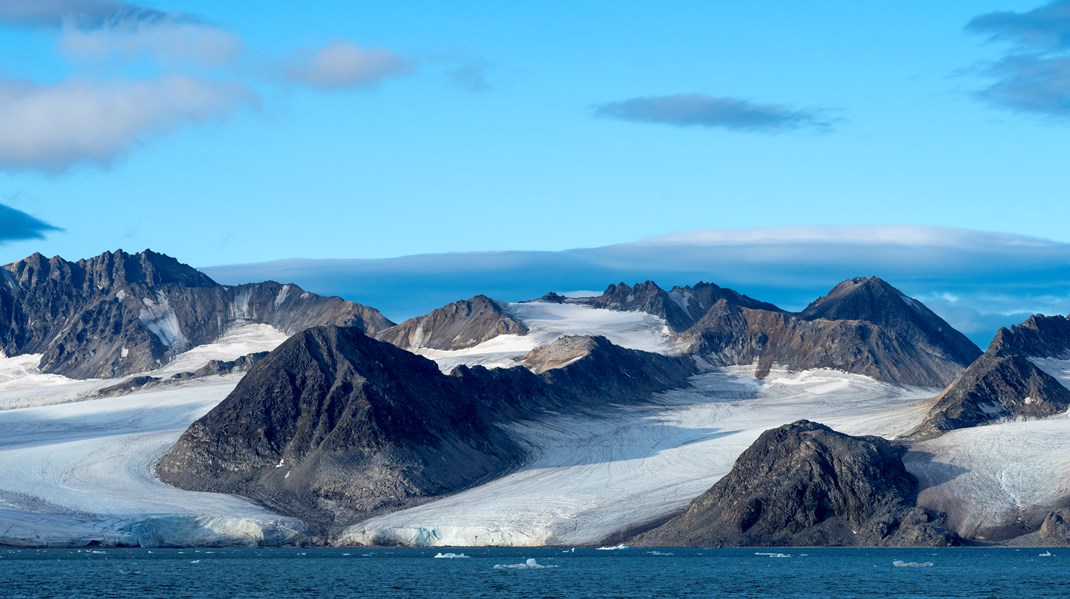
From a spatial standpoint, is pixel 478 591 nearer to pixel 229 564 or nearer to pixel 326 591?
pixel 326 591

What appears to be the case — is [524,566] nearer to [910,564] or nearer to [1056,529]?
[910,564]

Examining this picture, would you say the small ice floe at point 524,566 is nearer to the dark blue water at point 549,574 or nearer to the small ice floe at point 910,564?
the dark blue water at point 549,574

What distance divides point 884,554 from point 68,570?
8276cm

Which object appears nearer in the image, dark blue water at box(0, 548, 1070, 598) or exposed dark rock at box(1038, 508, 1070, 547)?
dark blue water at box(0, 548, 1070, 598)

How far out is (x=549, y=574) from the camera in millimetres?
158250

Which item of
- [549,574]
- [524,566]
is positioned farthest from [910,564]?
[524,566]

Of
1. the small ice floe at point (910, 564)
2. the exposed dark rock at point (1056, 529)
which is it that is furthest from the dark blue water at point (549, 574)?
the exposed dark rock at point (1056, 529)

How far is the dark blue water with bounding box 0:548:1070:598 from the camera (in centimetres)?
13862

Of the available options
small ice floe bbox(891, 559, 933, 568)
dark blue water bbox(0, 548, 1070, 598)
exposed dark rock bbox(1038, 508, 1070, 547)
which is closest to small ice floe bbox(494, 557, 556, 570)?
dark blue water bbox(0, 548, 1070, 598)

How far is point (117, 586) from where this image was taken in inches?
5645

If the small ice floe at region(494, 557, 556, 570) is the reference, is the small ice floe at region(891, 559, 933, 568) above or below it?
below

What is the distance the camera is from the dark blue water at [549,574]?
139 metres

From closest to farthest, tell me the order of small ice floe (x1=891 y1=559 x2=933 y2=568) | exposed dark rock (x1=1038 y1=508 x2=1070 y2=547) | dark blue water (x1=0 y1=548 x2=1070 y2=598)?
dark blue water (x1=0 y1=548 x2=1070 y2=598) < small ice floe (x1=891 y1=559 x2=933 y2=568) < exposed dark rock (x1=1038 y1=508 x2=1070 y2=547)

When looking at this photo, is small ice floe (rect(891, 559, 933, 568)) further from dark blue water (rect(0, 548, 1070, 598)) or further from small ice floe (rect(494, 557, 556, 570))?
small ice floe (rect(494, 557, 556, 570))
